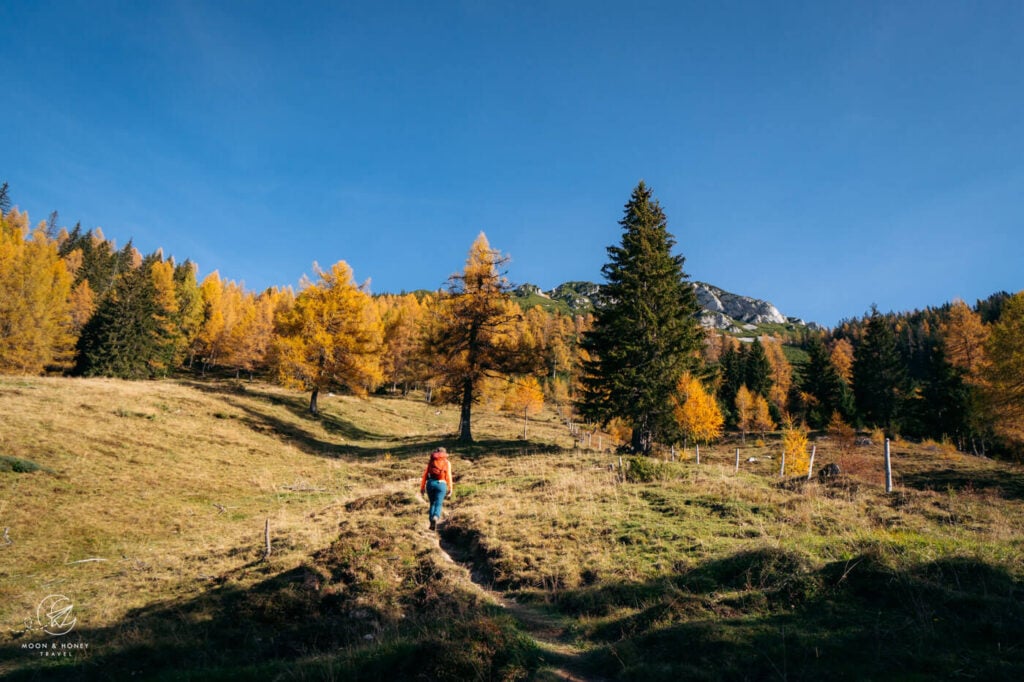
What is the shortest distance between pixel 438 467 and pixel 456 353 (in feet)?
57.0

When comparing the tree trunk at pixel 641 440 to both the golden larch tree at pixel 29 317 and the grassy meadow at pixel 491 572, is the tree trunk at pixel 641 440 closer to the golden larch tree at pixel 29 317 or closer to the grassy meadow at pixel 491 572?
the grassy meadow at pixel 491 572

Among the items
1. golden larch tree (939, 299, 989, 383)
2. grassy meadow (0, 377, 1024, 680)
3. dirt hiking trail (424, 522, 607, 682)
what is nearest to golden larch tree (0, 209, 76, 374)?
grassy meadow (0, 377, 1024, 680)

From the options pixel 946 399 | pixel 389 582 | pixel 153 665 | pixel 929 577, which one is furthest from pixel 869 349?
pixel 153 665

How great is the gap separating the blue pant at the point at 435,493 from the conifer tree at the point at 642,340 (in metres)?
13.6

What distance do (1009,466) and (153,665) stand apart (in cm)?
5245

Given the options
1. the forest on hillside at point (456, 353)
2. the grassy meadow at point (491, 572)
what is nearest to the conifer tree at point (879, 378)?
the forest on hillside at point (456, 353)

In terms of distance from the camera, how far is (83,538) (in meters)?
12.6

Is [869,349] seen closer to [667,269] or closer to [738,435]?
[738,435]

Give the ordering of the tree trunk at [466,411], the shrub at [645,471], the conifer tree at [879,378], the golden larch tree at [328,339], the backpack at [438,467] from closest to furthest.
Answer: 1. the backpack at [438,467]
2. the shrub at [645,471]
3. the tree trunk at [466,411]
4. the golden larch tree at [328,339]
5. the conifer tree at [879,378]

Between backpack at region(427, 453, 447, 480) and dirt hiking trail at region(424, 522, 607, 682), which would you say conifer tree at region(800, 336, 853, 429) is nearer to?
backpack at region(427, 453, 447, 480)

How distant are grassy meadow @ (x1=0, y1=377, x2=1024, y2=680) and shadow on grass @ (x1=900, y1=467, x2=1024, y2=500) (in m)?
17.7

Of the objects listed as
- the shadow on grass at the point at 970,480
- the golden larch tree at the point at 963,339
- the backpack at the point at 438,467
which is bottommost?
the shadow on grass at the point at 970,480

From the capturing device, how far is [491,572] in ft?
34.1

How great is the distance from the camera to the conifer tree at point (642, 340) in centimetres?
2384
